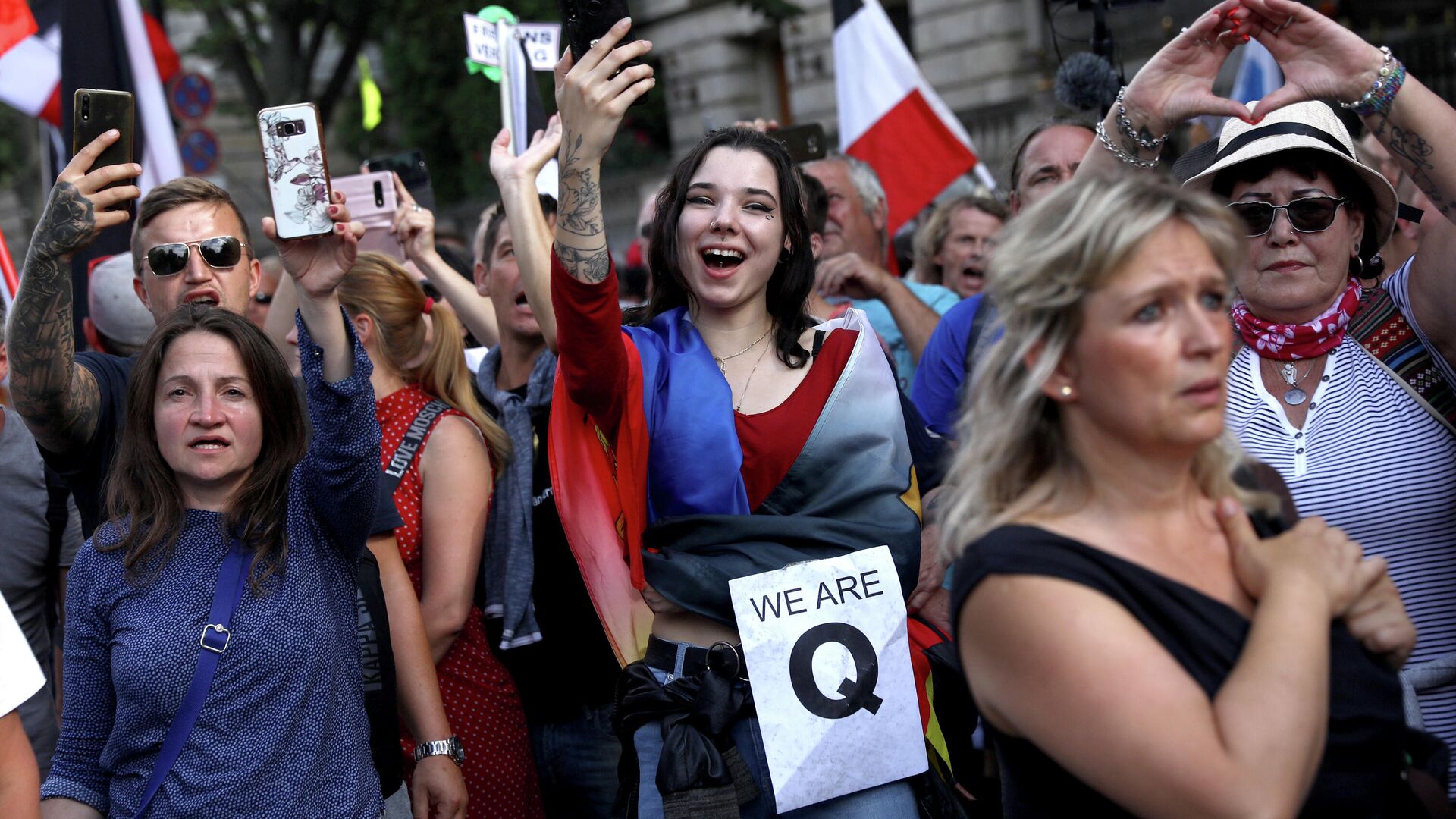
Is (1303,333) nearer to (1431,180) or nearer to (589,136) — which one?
(1431,180)

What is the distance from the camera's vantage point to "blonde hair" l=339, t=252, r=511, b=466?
155 inches

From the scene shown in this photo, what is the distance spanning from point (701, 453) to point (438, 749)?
41.9 inches

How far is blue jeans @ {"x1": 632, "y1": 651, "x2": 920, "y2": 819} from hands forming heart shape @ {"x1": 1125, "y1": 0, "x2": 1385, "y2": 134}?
1.58 meters

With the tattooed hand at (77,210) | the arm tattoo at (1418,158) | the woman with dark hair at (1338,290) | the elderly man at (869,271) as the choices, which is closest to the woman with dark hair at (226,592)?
the tattooed hand at (77,210)

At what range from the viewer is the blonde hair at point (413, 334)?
3932 mm

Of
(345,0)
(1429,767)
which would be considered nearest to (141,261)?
(1429,767)

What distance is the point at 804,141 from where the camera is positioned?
5273mm

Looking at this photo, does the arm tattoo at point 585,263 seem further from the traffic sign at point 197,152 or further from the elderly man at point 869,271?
the traffic sign at point 197,152

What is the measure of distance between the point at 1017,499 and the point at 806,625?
2.79ft

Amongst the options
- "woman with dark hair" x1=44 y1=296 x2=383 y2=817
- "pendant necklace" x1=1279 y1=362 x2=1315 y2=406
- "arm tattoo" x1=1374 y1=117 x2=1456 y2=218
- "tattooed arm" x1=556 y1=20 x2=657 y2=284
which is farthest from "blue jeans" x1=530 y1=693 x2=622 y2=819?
"arm tattoo" x1=1374 y1=117 x2=1456 y2=218

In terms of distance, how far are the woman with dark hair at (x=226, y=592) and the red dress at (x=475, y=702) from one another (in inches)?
23.9

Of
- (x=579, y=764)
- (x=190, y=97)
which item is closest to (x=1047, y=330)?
(x=579, y=764)

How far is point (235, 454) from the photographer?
293 cm

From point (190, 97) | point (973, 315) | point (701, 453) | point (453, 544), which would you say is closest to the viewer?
point (701, 453)
